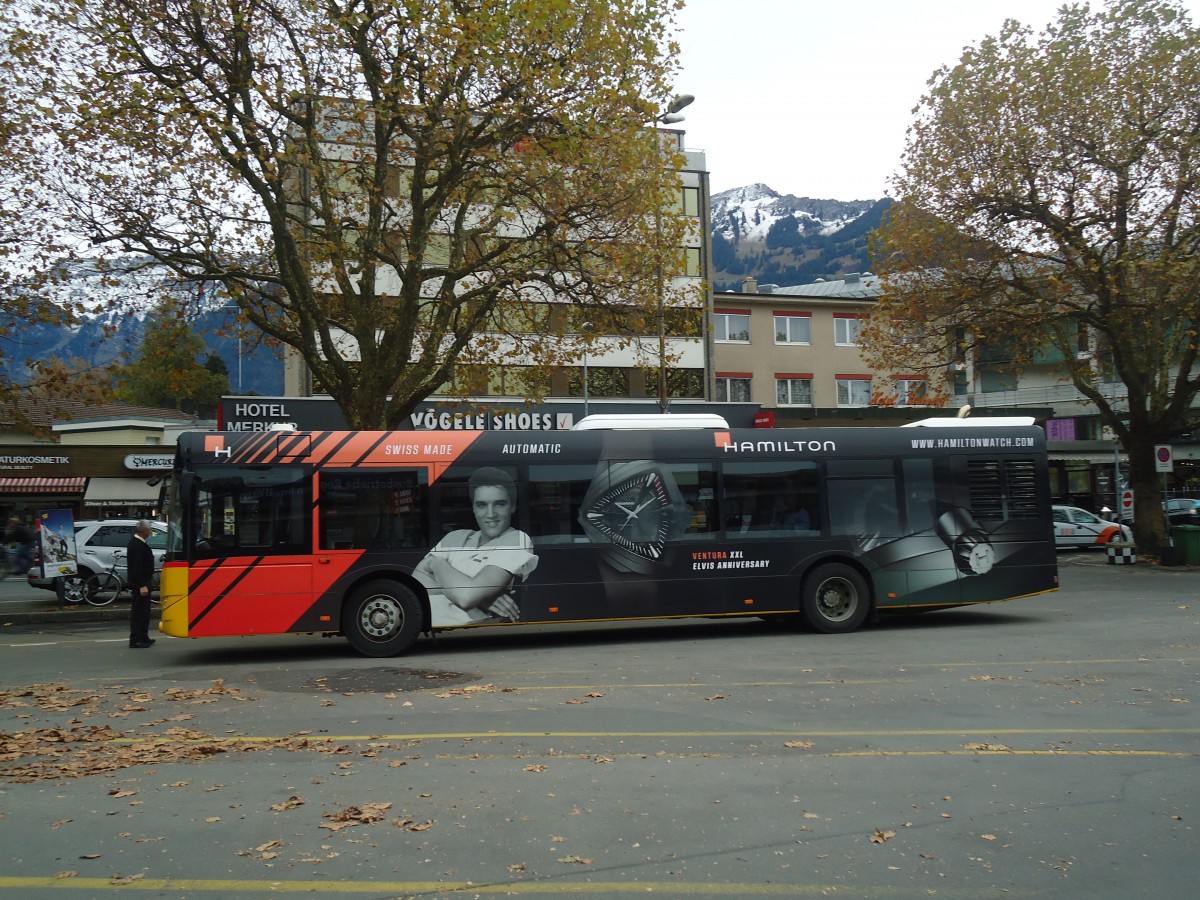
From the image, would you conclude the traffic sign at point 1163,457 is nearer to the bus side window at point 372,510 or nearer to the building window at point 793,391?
the building window at point 793,391

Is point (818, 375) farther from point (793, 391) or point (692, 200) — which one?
point (692, 200)

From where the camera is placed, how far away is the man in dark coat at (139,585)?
1420cm

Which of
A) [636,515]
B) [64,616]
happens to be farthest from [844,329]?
[64,616]

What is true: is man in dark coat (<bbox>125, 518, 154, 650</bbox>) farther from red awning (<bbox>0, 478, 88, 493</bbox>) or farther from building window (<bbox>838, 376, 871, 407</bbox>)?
building window (<bbox>838, 376, 871, 407</bbox>)

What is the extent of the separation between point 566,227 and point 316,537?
28.2ft

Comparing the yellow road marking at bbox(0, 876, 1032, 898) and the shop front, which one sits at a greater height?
the shop front

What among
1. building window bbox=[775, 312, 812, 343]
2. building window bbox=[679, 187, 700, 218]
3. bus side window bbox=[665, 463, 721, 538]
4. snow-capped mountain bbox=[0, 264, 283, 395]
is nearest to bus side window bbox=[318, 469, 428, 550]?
bus side window bbox=[665, 463, 721, 538]

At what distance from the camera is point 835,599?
1462cm

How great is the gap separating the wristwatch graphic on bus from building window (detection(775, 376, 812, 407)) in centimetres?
3098

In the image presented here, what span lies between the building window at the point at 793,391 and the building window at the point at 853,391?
1624 mm

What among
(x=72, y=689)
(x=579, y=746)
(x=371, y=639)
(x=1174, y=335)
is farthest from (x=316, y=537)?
(x=1174, y=335)

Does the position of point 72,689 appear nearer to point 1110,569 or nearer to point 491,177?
point 491,177

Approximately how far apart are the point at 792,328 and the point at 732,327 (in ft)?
10.00

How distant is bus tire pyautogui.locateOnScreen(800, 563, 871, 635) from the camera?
14.4 meters
